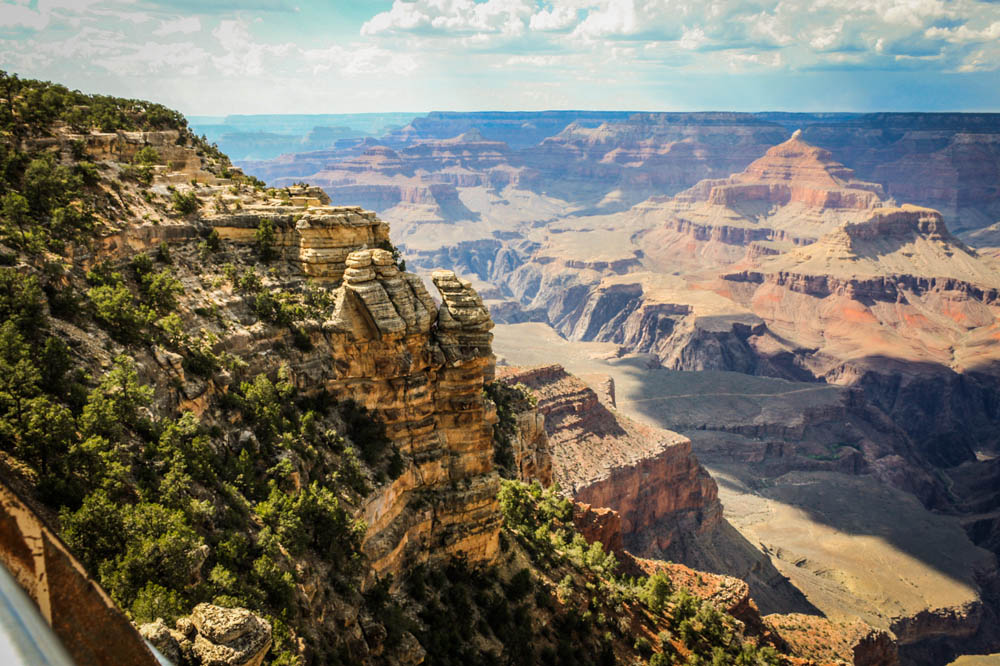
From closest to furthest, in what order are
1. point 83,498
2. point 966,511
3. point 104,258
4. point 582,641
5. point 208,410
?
point 83,498, point 208,410, point 104,258, point 582,641, point 966,511

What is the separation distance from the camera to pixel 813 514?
362 ft

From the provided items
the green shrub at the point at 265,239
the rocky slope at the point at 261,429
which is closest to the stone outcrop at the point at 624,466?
the rocky slope at the point at 261,429

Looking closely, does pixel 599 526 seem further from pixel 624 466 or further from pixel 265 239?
pixel 624 466

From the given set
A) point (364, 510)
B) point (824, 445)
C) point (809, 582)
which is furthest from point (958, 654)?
point (364, 510)

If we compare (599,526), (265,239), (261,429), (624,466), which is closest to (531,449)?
(599,526)

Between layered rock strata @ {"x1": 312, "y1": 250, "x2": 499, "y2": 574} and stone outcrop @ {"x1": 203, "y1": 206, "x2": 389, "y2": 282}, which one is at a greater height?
stone outcrop @ {"x1": 203, "y1": 206, "x2": 389, "y2": 282}

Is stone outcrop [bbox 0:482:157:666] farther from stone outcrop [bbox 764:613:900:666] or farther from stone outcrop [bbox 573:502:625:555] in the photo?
stone outcrop [bbox 764:613:900:666]

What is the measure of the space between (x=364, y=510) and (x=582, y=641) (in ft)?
44.3

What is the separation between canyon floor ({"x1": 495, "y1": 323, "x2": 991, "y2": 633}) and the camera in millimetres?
86125

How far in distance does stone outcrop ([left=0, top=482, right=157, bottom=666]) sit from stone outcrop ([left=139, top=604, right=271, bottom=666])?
17.2 feet

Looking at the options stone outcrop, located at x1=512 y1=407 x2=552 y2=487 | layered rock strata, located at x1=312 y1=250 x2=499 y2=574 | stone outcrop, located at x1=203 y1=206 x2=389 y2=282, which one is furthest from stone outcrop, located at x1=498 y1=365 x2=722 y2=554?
stone outcrop, located at x1=203 y1=206 x2=389 y2=282

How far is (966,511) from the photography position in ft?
407

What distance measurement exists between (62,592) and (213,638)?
22.3 ft

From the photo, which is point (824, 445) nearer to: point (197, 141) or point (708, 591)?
point (708, 591)
